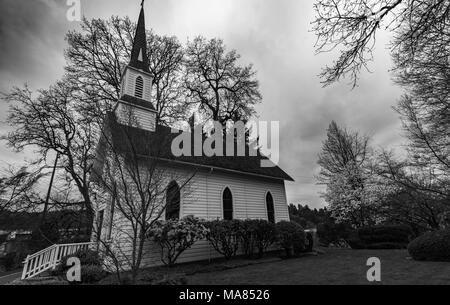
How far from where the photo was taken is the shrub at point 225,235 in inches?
420

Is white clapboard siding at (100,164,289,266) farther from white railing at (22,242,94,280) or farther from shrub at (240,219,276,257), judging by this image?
white railing at (22,242,94,280)

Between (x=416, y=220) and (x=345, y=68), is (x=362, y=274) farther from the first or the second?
(x=416, y=220)

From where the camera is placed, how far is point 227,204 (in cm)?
1332

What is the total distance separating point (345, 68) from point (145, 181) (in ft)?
14.9

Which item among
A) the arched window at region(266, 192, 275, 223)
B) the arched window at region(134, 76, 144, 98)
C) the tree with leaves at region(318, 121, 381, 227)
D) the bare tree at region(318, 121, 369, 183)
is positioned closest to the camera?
the arched window at region(266, 192, 275, 223)

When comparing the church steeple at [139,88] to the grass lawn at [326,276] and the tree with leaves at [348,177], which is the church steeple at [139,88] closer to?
the grass lawn at [326,276]

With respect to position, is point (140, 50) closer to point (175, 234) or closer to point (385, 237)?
point (175, 234)

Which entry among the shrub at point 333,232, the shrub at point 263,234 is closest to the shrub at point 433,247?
the shrub at point 263,234

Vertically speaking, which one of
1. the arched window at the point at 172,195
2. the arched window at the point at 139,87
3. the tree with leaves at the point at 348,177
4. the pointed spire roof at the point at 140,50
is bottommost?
the arched window at the point at 172,195

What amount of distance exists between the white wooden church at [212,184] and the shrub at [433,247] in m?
7.18

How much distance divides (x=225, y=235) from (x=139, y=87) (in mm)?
11260

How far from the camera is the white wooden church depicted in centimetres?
1133

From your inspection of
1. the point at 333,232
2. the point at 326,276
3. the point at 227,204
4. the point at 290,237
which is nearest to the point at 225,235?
the point at 227,204

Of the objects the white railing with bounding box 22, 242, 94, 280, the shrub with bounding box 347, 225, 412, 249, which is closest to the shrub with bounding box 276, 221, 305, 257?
the shrub with bounding box 347, 225, 412, 249
